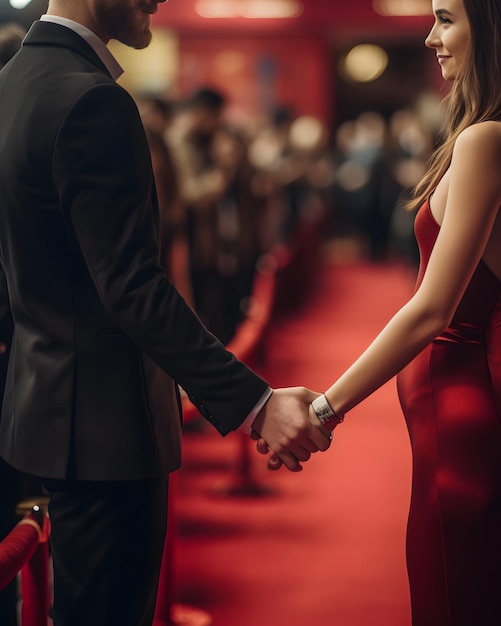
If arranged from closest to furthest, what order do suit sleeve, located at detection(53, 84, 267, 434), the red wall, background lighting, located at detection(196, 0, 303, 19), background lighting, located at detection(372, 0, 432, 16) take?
suit sleeve, located at detection(53, 84, 267, 434) → background lighting, located at detection(372, 0, 432, 16) → background lighting, located at detection(196, 0, 303, 19) → the red wall

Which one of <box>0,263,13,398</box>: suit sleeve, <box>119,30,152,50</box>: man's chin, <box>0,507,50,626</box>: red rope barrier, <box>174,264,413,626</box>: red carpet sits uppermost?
<box>119,30,152,50</box>: man's chin

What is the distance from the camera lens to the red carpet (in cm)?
346

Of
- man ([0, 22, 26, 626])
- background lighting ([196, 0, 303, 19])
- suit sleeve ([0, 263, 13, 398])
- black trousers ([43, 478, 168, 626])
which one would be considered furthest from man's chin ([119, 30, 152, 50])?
background lighting ([196, 0, 303, 19])

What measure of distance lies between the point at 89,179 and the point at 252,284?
21.1ft

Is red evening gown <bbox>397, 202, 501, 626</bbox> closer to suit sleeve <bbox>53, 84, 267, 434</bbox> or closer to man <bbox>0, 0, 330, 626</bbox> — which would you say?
man <bbox>0, 0, 330, 626</bbox>

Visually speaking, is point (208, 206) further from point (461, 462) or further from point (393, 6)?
point (393, 6)

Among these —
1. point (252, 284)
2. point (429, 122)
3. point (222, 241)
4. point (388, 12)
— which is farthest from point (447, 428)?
point (388, 12)

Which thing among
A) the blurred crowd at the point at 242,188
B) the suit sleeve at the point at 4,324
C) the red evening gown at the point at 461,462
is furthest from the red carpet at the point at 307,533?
the suit sleeve at the point at 4,324

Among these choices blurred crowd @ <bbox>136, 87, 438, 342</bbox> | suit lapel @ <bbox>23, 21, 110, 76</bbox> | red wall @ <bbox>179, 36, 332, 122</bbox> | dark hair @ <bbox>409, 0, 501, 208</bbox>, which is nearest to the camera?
suit lapel @ <bbox>23, 21, 110, 76</bbox>

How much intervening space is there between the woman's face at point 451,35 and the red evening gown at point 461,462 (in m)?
0.33

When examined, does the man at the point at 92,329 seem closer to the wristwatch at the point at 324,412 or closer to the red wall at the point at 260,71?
the wristwatch at the point at 324,412

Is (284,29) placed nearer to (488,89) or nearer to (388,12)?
(388,12)

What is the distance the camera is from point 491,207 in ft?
6.70

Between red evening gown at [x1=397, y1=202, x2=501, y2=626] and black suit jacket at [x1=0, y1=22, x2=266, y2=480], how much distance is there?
0.43 m
